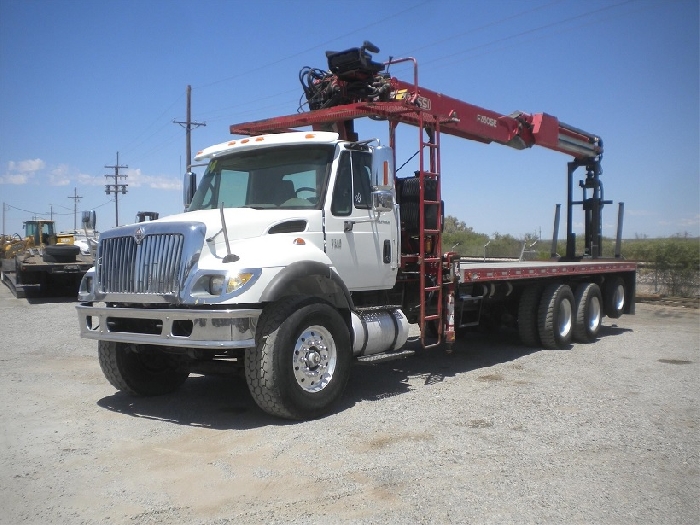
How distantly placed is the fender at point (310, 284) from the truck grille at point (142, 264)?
0.89m

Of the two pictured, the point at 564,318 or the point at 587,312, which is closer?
the point at 564,318

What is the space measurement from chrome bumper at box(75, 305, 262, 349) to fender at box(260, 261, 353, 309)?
279 millimetres

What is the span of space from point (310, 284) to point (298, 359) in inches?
34.8

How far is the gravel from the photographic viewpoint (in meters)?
4.26

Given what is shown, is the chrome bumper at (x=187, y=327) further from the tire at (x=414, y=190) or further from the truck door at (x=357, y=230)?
the tire at (x=414, y=190)

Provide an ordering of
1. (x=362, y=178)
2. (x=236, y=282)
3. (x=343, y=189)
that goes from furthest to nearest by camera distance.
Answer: (x=362, y=178) → (x=343, y=189) → (x=236, y=282)

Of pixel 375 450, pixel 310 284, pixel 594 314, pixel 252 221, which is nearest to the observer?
pixel 375 450

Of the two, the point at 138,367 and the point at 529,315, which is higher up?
the point at 529,315

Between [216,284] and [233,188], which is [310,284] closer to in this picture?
[216,284]

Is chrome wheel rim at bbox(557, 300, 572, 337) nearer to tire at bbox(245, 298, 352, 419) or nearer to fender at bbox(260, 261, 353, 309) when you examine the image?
fender at bbox(260, 261, 353, 309)

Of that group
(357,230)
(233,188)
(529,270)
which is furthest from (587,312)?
(233,188)

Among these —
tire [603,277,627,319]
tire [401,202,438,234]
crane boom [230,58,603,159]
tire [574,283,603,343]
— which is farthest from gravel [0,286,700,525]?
tire [603,277,627,319]

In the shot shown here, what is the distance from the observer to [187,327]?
6082mm

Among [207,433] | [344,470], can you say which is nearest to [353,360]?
[207,433]
